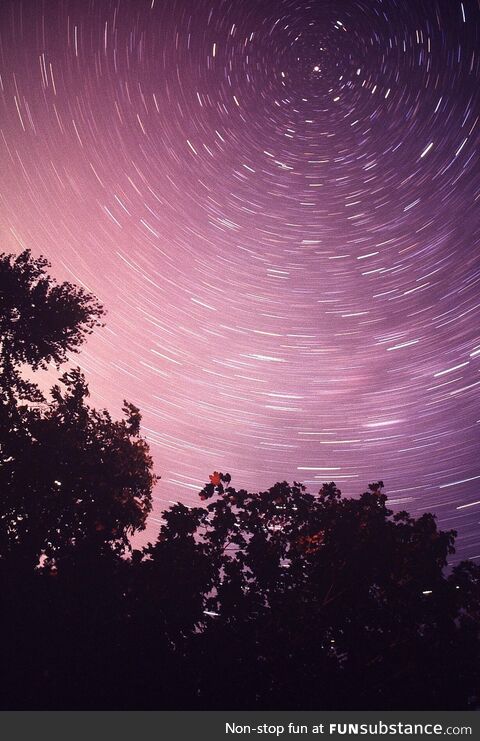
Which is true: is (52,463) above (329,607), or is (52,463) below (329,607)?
above

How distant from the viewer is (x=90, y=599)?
5.04 metres

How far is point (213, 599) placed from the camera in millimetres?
5375

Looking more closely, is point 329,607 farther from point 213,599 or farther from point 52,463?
point 52,463

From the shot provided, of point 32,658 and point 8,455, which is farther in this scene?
point 8,455

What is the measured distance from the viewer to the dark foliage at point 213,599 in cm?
458

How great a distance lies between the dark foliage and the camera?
4582 mm

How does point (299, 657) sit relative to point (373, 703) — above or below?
above

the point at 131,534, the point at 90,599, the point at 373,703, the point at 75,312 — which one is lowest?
the point at 373,703

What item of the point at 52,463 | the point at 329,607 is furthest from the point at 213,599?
the point at 52,463

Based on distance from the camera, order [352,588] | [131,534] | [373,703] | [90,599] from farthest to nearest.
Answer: [131,534] < [352,588] < [90,599] < [373,703]

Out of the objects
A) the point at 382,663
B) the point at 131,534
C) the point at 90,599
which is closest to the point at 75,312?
the point at 131,534

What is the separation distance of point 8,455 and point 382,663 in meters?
7.28

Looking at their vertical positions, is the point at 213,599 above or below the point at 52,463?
below
